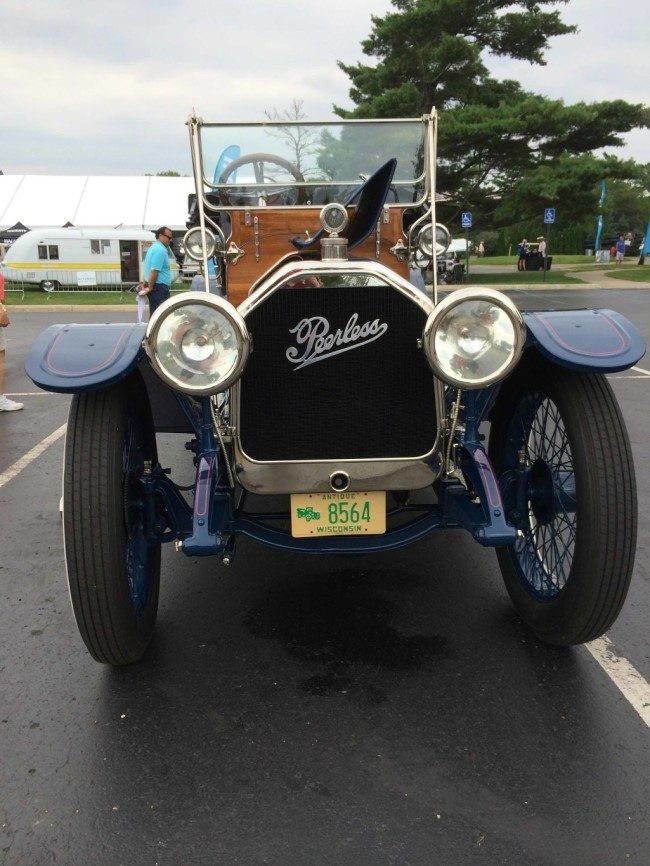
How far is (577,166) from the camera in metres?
20.3

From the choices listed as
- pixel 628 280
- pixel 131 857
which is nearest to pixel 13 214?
pixel 628 280

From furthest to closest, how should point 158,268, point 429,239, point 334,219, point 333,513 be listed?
point 158,268 → point 429,239 → point 334,219 → point 333,513

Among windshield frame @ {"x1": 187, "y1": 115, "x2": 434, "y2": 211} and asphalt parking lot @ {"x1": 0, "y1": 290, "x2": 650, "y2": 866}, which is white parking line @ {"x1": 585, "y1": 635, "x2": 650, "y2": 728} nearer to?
asphalt parking lot @ {"x1": 0, "y1": 290, "x2": 650, "y2": 866}

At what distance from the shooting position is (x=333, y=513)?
2408mm

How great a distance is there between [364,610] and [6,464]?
10.6 ft

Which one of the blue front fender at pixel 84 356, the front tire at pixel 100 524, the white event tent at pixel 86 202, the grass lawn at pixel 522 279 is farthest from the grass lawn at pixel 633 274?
the front tire at pixel 100 524

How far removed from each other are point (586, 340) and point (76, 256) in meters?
22.9

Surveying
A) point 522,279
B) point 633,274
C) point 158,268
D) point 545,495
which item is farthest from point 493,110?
point 545,495

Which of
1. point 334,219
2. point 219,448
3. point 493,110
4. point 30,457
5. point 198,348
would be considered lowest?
point 30,457

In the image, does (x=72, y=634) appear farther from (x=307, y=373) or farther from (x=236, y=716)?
(x=307, y=373)

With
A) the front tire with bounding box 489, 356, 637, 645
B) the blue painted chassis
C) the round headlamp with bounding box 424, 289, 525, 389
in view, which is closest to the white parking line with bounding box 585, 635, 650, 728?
the front tire with bounding box 489, 356, 637, 645

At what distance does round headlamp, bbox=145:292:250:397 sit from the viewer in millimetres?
2082

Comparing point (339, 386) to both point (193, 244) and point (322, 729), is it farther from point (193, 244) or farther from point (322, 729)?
point (193, 244)

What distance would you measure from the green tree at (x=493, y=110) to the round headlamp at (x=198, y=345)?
776 inches
